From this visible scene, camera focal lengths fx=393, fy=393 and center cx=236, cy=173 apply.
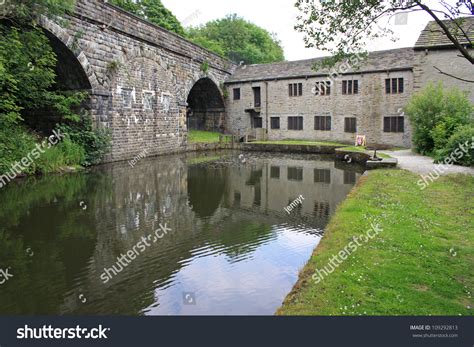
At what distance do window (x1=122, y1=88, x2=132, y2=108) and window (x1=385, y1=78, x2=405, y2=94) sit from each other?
16542mm

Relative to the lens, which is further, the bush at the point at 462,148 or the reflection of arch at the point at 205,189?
the bush at the point at 462,148

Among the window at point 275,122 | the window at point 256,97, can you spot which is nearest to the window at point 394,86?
the window at point 275,122

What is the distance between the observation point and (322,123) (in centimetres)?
2880

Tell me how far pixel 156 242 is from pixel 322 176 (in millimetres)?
9052

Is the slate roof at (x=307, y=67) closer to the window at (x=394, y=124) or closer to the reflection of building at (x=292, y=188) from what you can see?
the window at (x=394, y=124)

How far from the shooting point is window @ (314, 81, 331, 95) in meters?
28.3

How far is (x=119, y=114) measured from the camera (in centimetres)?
1911

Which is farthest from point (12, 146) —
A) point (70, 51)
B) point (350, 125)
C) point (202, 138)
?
point (350, 125)

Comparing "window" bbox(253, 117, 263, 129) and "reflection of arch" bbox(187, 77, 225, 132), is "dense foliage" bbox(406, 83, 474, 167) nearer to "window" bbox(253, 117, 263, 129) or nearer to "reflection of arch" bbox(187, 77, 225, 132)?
"window" bbox(253, 117, 263, 129)

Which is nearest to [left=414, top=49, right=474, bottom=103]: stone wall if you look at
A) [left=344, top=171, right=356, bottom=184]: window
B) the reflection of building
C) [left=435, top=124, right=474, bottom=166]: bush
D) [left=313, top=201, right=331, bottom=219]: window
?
[left=435, top=124, right=474, bottom=166]: bush

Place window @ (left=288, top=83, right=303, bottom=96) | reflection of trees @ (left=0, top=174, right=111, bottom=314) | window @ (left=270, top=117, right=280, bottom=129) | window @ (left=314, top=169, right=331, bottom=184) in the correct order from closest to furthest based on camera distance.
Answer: reflection of trees @ (left=0, top=174, right=111, bottom=314), window @ (left=314, top=169, right=331, bottom=184), window @ (left=288, top=83, right=303, bottom=96), window @ (left=270, top=117, right=280, bottom=129)

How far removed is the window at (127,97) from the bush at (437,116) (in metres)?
13.8

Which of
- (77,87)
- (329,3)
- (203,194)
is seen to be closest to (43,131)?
(77,87)

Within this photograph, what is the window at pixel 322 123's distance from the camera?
28531 mm
